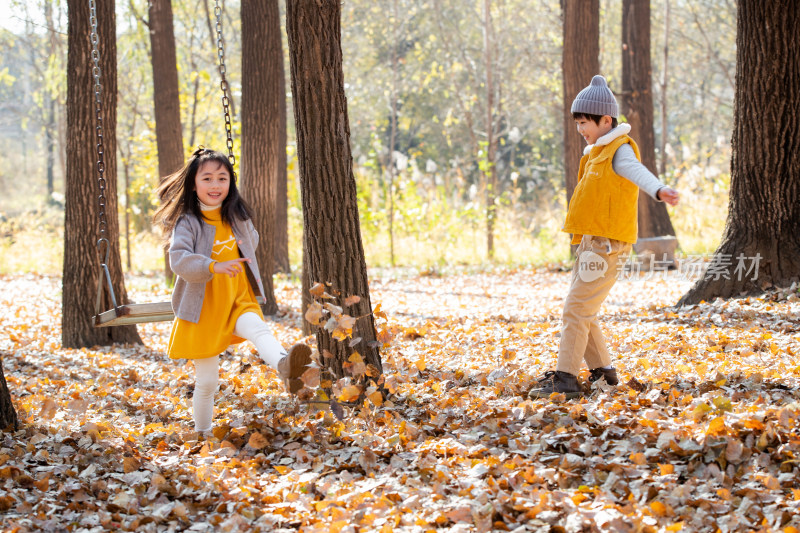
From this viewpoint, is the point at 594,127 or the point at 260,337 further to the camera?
the point at 594,127

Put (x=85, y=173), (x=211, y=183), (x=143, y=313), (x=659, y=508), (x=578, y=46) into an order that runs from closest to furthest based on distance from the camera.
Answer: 1. (x=659, y=508)
2. (x=211, y=183)
3. (x=143, y=313)
4. (x=85, y=173)
5. (x=578, y=46)

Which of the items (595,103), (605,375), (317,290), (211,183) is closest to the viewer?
(317,290)

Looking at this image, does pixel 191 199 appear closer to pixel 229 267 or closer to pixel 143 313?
pixel 229 267

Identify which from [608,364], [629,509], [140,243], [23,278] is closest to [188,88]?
[140,243]

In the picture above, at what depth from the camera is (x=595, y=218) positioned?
3.95 meters

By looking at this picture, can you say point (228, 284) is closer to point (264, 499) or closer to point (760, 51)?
point (264, 499)

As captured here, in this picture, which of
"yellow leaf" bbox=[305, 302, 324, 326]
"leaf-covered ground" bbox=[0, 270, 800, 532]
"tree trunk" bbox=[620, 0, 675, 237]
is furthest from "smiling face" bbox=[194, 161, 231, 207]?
"tree trunk" bbox=[620, 0, 675, 237]

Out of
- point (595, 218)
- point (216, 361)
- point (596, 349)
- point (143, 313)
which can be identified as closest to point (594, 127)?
point (595, 218)

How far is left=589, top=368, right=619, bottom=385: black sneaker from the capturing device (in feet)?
13.9

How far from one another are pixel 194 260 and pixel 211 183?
0.45 metres

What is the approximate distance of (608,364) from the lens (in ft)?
14.1

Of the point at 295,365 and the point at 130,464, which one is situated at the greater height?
the point at 295,365

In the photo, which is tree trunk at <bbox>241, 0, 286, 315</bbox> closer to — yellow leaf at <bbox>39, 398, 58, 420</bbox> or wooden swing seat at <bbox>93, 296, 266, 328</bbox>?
wooden swing seat at <bbox>93, 296, 266, 328</bbox>

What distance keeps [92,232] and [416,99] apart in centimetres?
2199
